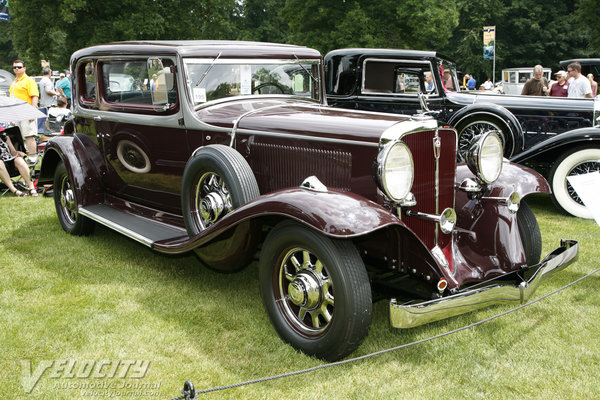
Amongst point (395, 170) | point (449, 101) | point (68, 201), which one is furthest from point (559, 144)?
point (68, 201)

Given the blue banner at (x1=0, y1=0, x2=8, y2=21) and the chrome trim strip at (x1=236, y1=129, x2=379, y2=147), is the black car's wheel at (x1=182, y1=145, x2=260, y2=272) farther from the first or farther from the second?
the blue banner at (x1=0, y1=0, x2=8, y2=21)

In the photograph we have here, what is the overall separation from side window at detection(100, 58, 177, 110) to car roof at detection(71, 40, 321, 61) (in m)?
0.09

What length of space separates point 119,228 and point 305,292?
203 cm

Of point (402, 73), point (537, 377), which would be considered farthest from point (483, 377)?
point (402, 73)

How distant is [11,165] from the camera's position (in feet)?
25.0

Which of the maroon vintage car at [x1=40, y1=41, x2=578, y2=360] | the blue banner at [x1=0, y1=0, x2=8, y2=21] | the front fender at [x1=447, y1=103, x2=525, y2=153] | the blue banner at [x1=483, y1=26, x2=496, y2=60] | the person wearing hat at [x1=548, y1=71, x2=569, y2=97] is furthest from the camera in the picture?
the blue banner at [x1=483, y1=26, x2=496, y2=60]

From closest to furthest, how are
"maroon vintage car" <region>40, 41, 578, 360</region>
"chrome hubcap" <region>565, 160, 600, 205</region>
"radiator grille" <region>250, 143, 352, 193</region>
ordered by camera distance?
1. "maroon vintage car" <region>40, 41, 578, 360</region>
2. "radiator grille" <region>250, 143, 352, 193</region>
3. "chrome hubcap" <region>565, 160, 600, 205</region>

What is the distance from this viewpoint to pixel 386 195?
307 cm

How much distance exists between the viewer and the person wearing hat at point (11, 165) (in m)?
7.39

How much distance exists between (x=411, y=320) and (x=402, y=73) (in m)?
5.83

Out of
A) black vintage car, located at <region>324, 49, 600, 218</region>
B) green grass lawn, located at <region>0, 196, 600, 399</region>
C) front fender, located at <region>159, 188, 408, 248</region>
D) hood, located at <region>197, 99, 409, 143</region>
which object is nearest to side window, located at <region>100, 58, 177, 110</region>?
hood, located at <region>197, 99, 409, 143</region>

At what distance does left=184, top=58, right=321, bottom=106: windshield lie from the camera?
4230mm

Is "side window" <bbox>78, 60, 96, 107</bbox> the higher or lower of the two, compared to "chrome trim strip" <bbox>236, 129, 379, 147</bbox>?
higher

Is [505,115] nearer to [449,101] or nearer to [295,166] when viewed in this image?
[449,101]
